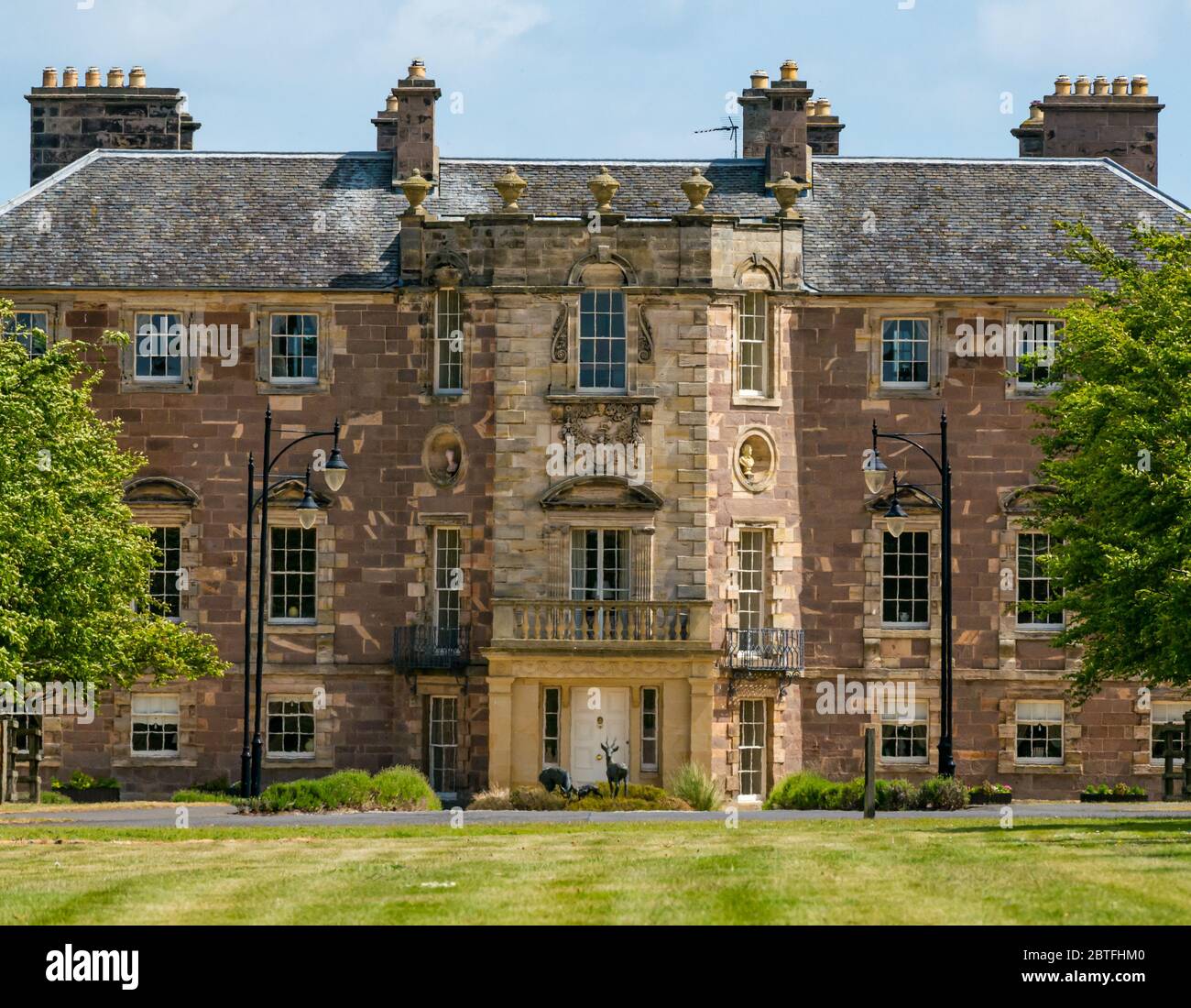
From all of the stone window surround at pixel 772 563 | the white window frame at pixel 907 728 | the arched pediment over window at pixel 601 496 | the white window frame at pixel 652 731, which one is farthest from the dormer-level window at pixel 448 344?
the white window frame at pixel 907 728

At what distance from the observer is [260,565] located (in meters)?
51.0

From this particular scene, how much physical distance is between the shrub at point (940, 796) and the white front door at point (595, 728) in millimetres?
9547

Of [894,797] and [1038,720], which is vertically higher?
[1038,720]

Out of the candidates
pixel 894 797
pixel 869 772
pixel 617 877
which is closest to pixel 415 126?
pixel 894 797

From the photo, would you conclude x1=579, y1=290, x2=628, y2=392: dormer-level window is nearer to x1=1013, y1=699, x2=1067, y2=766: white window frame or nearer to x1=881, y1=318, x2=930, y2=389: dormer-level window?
x1=881, y1=318, x2=930, y2=389: dormer-level window

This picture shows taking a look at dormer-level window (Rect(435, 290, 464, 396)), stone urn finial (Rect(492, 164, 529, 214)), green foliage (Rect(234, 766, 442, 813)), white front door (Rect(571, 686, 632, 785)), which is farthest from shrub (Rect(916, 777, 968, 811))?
stone urn finial (Rect(492, 164, 529, 214))

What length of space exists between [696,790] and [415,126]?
17.7 metres

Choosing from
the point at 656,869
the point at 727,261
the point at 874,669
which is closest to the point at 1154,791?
the point at 874,669

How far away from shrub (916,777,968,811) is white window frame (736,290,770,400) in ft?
41.3

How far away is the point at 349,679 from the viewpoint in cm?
5506

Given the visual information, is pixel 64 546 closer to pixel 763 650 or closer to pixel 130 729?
pixel 130 729

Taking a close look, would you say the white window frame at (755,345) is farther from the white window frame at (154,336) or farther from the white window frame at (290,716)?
the white window frame at (154,336)

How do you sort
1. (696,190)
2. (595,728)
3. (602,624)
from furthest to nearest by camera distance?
(696,190)
(595,728)
(602,624)
